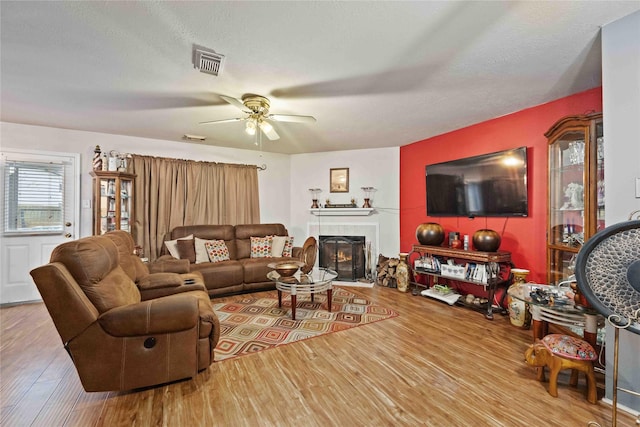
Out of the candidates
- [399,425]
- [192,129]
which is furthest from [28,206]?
[399,425]

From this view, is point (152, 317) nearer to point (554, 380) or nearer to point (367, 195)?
point (554, 380)

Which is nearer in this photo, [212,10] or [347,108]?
[212,10]

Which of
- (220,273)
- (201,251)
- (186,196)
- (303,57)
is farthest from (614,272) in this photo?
(186,196)

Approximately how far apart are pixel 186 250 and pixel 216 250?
43cm

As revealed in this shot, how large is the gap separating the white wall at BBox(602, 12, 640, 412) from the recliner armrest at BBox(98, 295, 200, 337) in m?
2.75

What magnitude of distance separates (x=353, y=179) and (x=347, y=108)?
2.21 meters

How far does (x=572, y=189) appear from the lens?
105 inches

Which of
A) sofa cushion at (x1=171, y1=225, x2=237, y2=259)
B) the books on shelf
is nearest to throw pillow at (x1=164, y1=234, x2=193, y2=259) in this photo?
sofa cushion at (x1=171, y1=225, x2=237, y2=259)

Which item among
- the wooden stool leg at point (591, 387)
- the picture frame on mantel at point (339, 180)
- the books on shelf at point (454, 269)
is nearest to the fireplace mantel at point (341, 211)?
the picture frame on mantel at point (339, 180)

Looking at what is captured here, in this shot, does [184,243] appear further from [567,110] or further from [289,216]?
[567,110]

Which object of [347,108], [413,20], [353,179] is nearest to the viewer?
[413,20]

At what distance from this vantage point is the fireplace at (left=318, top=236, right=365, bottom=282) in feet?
16.7

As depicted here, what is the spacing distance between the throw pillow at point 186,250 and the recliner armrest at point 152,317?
246cm

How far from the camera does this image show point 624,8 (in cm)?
162
